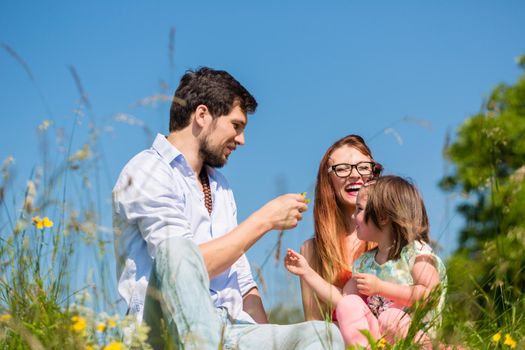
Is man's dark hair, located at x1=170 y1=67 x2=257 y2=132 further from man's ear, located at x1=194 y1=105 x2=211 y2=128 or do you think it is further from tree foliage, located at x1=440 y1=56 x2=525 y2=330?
tree foliage, located at x1=440 y1=56 x2=525 y2=330

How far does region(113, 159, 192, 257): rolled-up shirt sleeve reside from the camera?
322 centimetres

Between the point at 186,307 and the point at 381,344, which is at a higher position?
the point at 186,307

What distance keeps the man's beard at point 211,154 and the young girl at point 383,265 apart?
832 millimetres

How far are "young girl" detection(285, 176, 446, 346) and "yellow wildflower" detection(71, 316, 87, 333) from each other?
1.43 meters

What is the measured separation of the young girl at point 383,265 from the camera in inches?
125

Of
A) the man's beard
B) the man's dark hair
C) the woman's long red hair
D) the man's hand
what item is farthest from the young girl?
the man's dark hair

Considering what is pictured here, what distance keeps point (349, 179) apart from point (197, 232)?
1.00 m

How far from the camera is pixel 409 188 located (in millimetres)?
3686

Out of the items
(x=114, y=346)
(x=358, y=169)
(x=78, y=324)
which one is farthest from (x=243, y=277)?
(x=78, y=324)

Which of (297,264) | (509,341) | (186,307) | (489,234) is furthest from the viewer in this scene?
(297,264)

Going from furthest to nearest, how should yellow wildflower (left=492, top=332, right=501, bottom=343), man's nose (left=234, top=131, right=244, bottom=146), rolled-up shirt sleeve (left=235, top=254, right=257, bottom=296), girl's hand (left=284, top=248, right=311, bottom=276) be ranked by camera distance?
man's nose (left=234, top=131, right=244, bottom=146), rolled-up shirt sleeve (left=235, top=254, right=257, bottom=296), girl's hand (left=284, top=248, right=311, bottom=276), yellow wildflower (left=492, top=332, right=501, bottom=343)

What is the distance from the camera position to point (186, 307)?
2512 mm

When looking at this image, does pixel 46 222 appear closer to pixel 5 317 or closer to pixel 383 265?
pixel 5 317

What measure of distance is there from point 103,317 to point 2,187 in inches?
37.3
